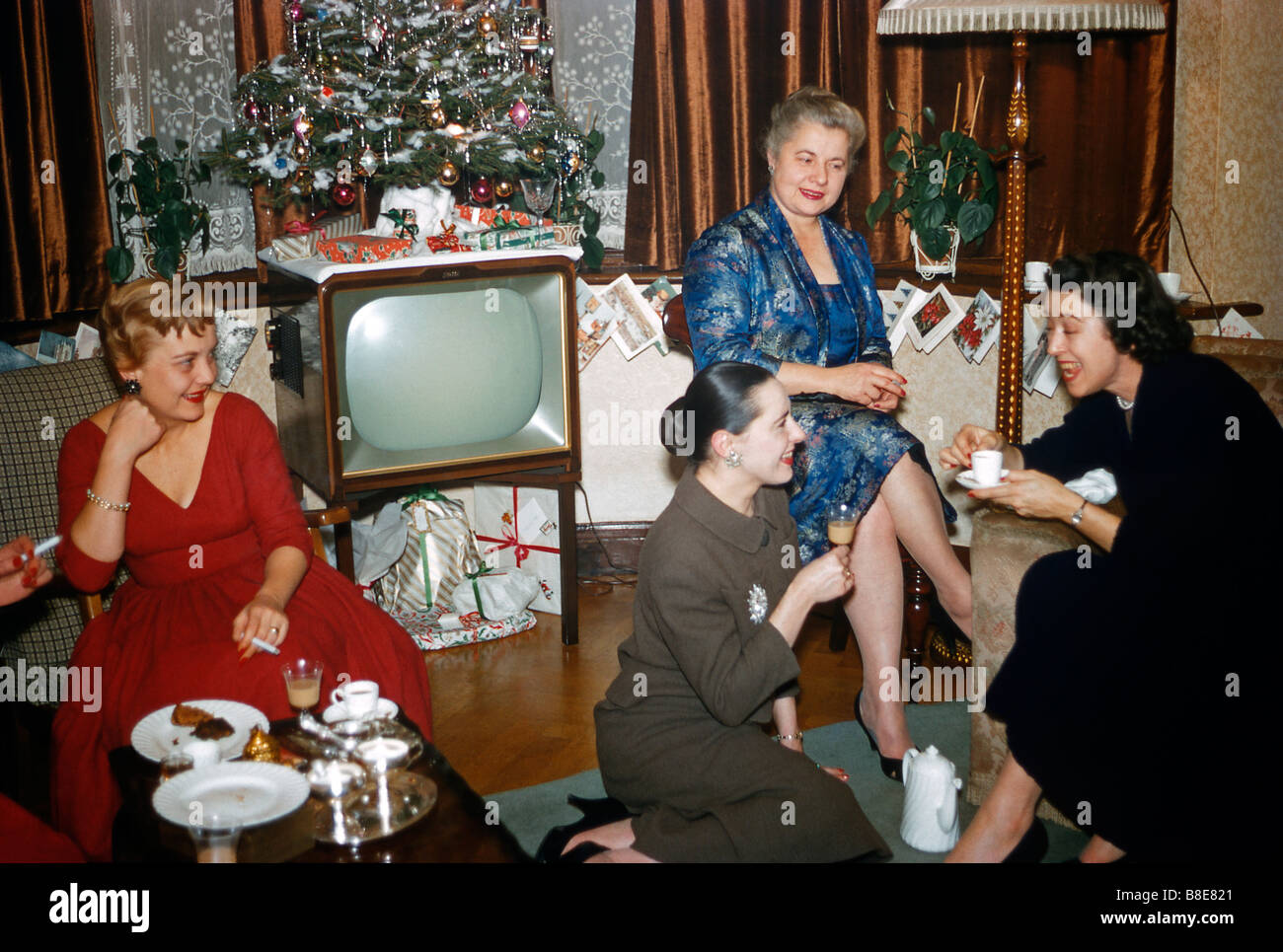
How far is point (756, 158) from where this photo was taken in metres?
3.91

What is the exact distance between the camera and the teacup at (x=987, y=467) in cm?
233

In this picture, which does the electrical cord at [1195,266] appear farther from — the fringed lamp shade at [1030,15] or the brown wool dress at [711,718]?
the brown wool dress at [711,718]

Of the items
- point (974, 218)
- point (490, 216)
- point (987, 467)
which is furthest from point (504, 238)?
point (987, 467)

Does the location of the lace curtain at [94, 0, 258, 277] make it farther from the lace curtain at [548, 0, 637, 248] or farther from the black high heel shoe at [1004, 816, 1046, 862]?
the black high heel shoe at [1004, 816, 1046, 862]

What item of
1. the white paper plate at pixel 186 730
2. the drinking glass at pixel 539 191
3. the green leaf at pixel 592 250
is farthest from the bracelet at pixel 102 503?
the green leaf at pixel 592 250

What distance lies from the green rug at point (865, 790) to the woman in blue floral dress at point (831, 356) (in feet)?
0.25

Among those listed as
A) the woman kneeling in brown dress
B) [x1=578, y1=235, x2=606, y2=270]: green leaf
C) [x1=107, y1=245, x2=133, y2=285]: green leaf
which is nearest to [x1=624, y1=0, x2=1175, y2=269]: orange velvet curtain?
[x1=578, y1=235, x2=606, y2=270]: green leaf

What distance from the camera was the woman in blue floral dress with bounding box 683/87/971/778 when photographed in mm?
2807

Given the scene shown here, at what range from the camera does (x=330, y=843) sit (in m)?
1.64

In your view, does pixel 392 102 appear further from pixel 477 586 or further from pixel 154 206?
pixel 477 586

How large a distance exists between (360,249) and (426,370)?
0.36 meters

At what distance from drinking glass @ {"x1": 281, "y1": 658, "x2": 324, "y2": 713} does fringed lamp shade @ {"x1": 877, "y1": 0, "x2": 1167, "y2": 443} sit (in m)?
1.83

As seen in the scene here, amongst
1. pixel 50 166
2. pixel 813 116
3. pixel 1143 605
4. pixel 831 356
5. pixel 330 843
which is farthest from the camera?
pixel 50 166
